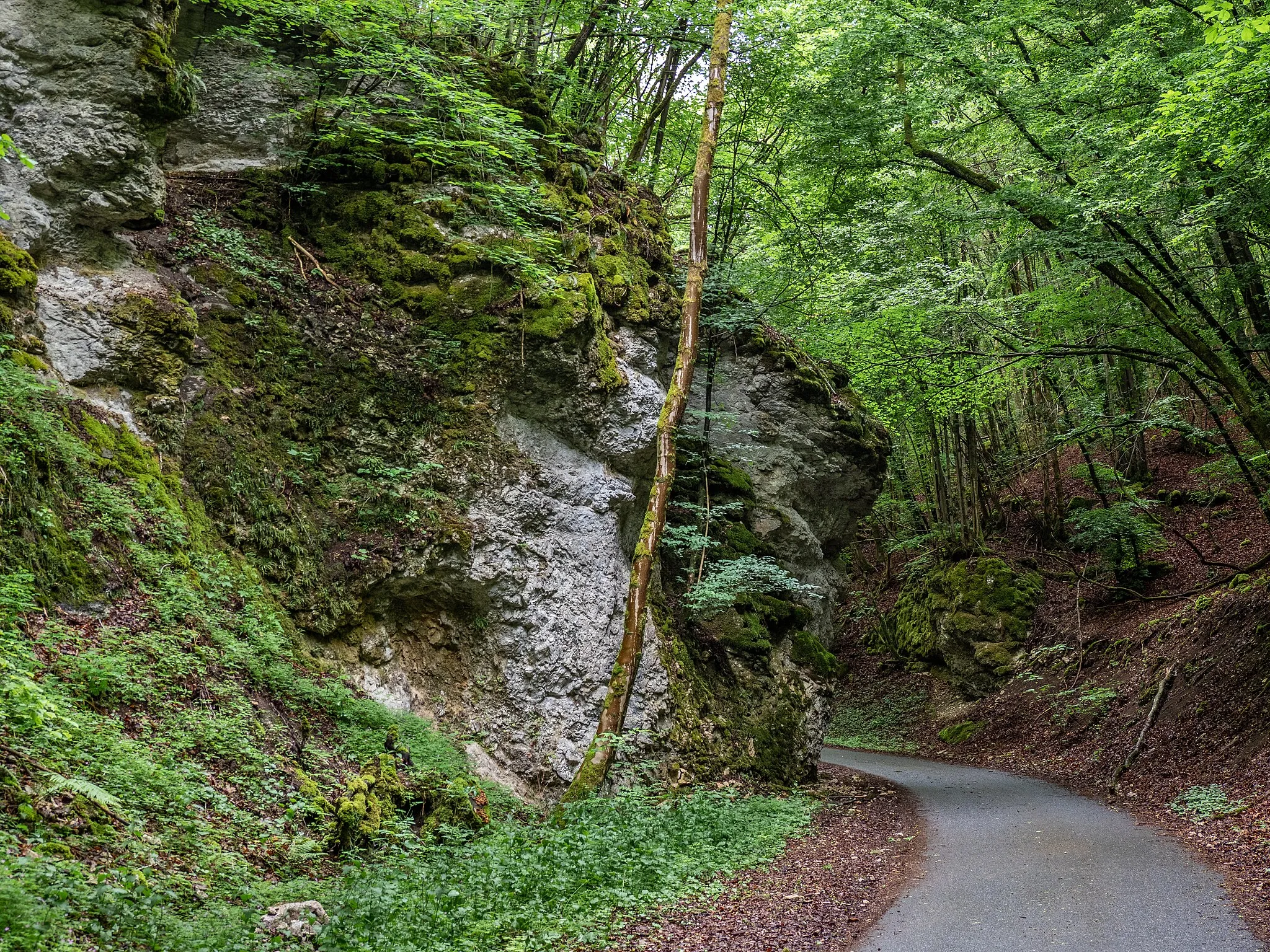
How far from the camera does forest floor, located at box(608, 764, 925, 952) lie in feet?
19.0

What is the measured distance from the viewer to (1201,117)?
8586 mm

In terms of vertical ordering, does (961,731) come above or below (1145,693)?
below

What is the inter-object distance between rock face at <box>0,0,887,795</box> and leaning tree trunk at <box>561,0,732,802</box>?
5.51ft

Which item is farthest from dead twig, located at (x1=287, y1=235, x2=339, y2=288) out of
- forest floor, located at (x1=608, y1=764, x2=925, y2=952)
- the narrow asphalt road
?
the narrow asphalt road

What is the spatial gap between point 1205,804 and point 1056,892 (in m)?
4.47

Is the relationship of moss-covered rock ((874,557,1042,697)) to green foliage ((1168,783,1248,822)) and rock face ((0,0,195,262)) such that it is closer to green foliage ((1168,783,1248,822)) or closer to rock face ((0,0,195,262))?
green foliage ((1168,783,1248,822))

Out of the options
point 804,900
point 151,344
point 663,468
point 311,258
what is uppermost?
point 311,258

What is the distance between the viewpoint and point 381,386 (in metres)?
10.5

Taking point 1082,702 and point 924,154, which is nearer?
point 924,154

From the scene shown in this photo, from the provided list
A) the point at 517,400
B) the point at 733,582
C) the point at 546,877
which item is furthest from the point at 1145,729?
the point at 517,400

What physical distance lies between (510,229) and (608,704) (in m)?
7.07

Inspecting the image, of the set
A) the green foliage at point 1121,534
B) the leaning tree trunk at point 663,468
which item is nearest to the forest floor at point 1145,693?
the green foliage at point 1121,534

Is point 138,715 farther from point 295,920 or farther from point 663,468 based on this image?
point 663,468

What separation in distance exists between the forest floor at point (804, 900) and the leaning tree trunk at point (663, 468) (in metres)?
1.93
